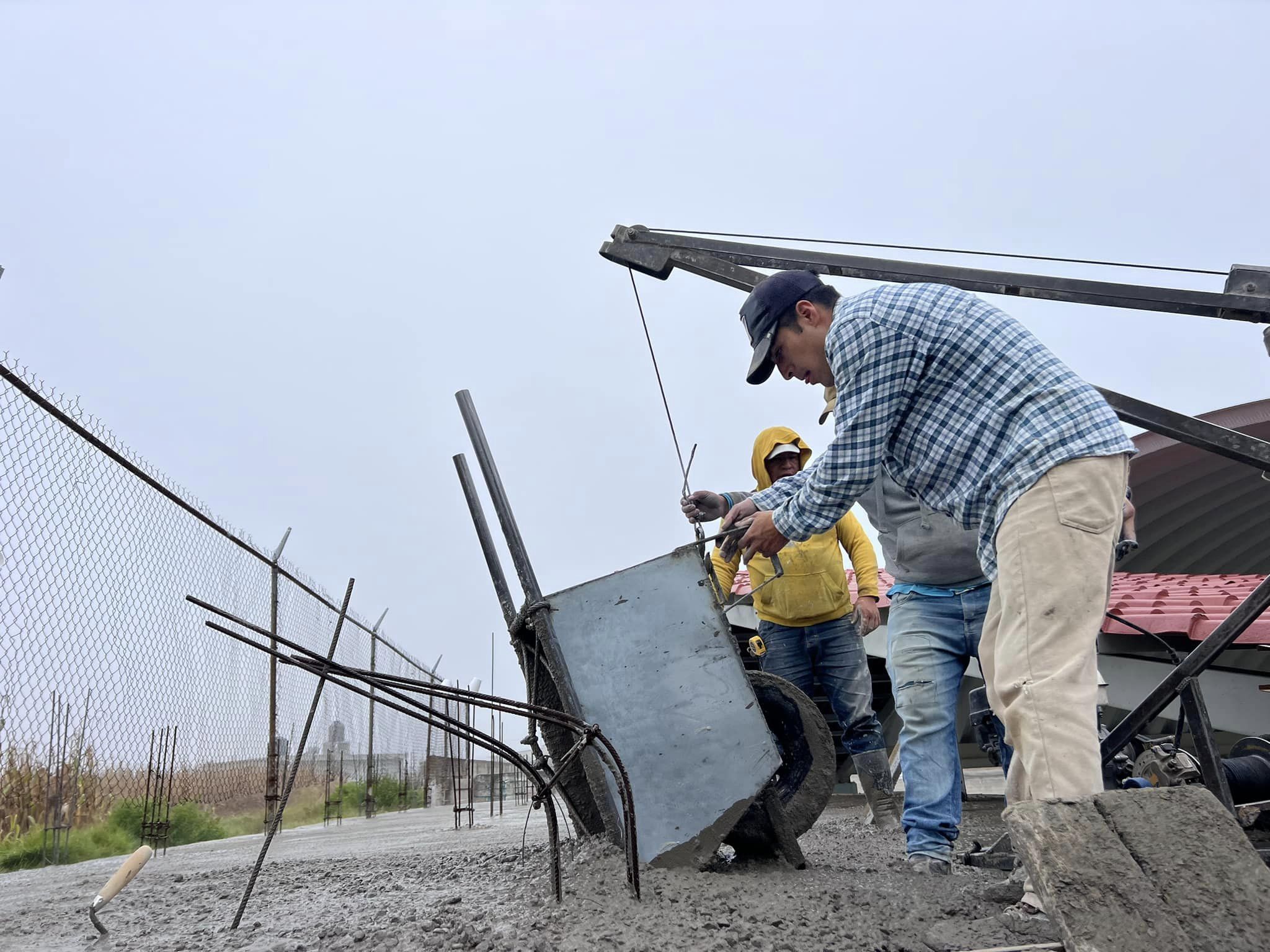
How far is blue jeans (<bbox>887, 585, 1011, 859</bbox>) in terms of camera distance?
285 cm

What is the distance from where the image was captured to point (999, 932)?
71.4 inches

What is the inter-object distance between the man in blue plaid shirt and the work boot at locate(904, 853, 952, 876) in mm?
623

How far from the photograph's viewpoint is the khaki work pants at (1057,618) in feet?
6.09

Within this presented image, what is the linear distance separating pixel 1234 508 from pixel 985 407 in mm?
10278

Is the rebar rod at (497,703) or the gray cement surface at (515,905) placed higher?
the rebar rod at (497,703)

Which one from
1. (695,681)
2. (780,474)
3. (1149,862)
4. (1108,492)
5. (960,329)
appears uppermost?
(780,474)

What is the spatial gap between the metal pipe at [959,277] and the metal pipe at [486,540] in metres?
1.03

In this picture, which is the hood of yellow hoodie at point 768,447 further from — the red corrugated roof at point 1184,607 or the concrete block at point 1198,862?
the concrete block at point 1198,862

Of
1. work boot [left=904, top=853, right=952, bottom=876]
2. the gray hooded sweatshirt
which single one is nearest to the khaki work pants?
work boot [left=904, top=853, right=952, bottom=876]

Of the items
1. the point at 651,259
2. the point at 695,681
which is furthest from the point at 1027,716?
the point at 651,259

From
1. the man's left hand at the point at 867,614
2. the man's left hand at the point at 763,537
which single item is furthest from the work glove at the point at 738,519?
the man's left hand at the point at 867,614

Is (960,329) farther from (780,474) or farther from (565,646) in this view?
(780,474)

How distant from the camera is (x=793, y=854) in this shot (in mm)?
2820

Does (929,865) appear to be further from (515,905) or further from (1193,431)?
(1193,431)
